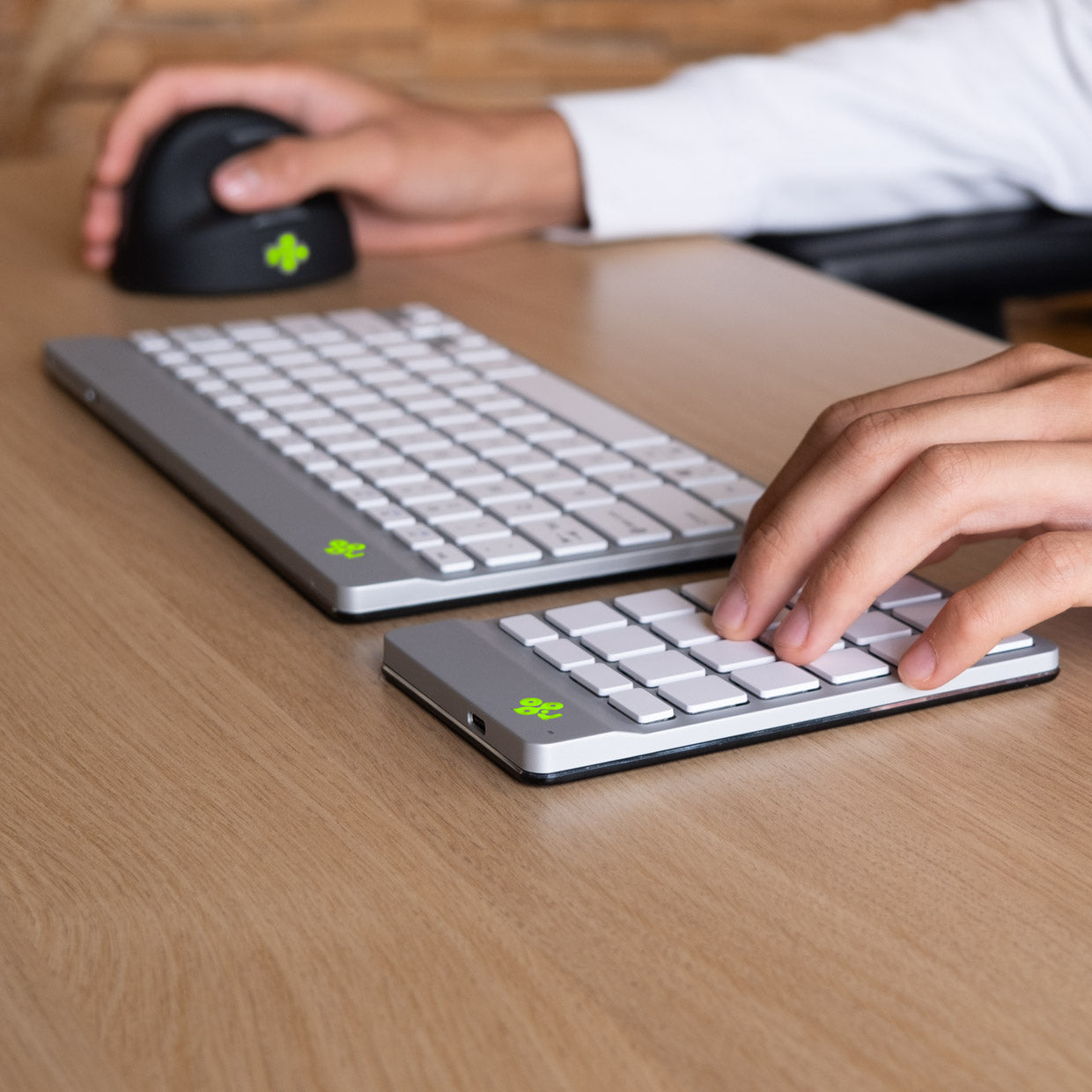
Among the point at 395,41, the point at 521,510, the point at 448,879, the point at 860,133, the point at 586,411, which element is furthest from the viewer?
the point at 395,41

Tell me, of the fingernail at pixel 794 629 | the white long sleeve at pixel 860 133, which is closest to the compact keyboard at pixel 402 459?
the fingernail at pixel 794 629

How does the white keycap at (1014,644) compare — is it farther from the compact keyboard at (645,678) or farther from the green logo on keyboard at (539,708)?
the green logo on keyboard at (539,708)

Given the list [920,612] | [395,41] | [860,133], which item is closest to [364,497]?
[920,612]

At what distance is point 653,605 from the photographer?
55cm

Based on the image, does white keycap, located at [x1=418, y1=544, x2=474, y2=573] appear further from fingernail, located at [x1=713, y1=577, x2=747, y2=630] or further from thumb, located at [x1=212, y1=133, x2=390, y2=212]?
thumb, located at [x1=212, y1=133, x2=390, y2=212]

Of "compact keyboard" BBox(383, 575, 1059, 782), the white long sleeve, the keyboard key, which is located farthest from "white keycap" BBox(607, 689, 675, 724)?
the white long sleeve

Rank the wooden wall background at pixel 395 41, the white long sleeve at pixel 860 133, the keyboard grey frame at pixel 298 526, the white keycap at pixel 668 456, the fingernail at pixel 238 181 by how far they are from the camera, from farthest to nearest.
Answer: the wooden wall background at pixel 395 41
the white long sleeve at pixel 860 133
the fingernail at pixel 238 181
the white keycap at pixel 668 456
the keyboard grey frame at pixel 298 526

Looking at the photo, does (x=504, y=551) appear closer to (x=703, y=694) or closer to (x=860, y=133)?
(x=703, y=694)

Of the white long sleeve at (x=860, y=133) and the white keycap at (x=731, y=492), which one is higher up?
the white long sleeve at (x=860, y=133)

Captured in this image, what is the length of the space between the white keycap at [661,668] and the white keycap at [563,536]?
97mm

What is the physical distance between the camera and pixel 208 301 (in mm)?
973

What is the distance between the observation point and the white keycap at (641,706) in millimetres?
474

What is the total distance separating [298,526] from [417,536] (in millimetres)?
52

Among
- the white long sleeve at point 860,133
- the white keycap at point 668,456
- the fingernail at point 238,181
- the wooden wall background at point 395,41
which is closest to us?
the white keycap at point 668,456
